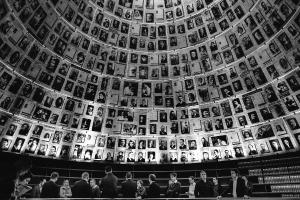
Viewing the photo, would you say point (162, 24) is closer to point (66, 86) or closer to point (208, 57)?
point (208, 57)

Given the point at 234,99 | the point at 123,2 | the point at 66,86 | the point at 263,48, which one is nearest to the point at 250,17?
the point at 263,48

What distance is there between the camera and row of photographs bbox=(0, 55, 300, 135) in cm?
1334

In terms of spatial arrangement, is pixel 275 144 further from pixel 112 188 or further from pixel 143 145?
pixel 112 188

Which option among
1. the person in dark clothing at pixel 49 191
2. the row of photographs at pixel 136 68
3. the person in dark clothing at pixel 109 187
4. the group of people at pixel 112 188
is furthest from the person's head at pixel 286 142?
the person in dark clothing at pixel 49 191

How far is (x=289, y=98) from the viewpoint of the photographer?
1365 centimetres

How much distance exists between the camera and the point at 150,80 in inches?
704

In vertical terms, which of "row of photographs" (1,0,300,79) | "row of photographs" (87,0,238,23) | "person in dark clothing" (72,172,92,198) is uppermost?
"row of photographs" (87,0,238,23)

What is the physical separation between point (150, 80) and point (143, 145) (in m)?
4.67

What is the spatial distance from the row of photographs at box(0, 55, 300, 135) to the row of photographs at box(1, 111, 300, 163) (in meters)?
0.60

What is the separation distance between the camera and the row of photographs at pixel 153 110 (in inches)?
525

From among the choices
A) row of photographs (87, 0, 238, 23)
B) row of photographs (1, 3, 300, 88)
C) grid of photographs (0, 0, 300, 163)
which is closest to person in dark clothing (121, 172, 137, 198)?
grid of photographs (0, 0, 300, 163)

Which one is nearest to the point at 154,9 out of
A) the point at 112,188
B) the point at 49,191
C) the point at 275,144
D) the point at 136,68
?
the point at 136,68

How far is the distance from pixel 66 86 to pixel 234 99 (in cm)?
1074

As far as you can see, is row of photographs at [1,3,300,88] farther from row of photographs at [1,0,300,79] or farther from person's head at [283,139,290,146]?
person's head at [283,139,290,146]
